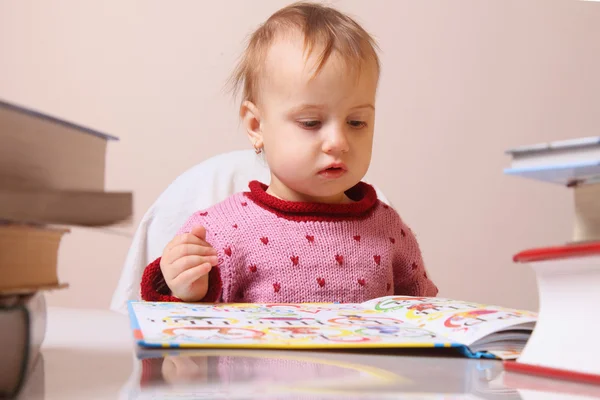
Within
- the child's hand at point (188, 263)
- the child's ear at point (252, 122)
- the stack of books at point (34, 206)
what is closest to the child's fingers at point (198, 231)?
the child's hand at point (188, 263)

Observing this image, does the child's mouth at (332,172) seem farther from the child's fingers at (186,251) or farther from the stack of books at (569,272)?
the stack of books at (569,272)

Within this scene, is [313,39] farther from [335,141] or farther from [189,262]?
[189,262]


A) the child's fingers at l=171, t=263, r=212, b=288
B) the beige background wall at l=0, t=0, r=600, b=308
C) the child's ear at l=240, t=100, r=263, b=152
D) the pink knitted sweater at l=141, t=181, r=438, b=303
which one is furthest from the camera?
the beige background wall at l=0, t=0, r=600, b=308

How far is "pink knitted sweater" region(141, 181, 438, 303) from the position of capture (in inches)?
41.3

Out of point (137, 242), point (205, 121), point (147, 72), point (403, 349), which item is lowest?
point (403, 349)

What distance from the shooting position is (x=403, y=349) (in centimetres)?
59

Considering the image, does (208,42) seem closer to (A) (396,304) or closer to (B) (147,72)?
(B) (147,72)

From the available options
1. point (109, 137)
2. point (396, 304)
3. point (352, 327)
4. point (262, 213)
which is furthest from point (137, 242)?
point (109, 137)

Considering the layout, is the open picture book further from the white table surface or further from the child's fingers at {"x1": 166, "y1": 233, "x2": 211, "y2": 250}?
the child's fingers at {"x1": 166, "y1": 233, "x2": 211, "y2": 250}

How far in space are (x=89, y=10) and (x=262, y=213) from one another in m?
1.48

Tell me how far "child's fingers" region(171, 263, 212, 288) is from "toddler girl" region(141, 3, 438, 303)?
52 millimetres

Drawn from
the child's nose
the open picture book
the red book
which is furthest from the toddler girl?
the red book

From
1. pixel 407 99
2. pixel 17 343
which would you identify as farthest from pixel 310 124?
pixel 407 99

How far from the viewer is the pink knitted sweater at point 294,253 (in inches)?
41.3
